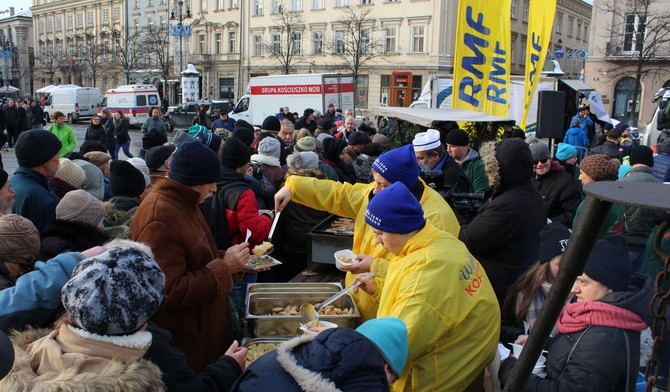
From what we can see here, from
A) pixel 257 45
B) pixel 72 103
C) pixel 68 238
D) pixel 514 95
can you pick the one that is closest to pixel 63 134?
pixel 68 238

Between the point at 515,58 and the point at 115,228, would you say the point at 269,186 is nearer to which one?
the point at 115,228

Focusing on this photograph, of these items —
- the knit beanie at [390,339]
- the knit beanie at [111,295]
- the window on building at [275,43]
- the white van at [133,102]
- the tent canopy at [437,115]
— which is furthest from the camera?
the window on building at [275,43]

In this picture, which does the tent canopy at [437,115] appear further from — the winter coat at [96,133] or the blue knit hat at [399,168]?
the winter coat at [96,133]

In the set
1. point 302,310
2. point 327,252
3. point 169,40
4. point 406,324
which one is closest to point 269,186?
point 327,252

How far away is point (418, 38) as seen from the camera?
42000 millimetres

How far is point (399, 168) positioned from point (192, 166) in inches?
52.0

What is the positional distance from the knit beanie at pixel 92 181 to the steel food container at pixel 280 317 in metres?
2.41

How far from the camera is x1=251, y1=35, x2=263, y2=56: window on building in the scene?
2004 inches

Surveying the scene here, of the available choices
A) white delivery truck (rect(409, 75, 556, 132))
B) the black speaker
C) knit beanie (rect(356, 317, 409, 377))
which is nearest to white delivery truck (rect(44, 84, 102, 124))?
white delivery truck (rect(409, 75, 556, 132))

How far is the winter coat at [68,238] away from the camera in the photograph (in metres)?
3.12

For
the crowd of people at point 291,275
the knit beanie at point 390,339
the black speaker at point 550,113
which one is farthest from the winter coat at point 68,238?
the black speaker at point 550,113

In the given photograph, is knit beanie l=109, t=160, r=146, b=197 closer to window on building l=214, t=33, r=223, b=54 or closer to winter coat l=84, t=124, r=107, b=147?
winter coat l=84, t=124, r=107, b=147

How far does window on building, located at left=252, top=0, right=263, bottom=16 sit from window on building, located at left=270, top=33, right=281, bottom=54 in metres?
2.83

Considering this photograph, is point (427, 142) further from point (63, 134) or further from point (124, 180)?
point (63, 134)
